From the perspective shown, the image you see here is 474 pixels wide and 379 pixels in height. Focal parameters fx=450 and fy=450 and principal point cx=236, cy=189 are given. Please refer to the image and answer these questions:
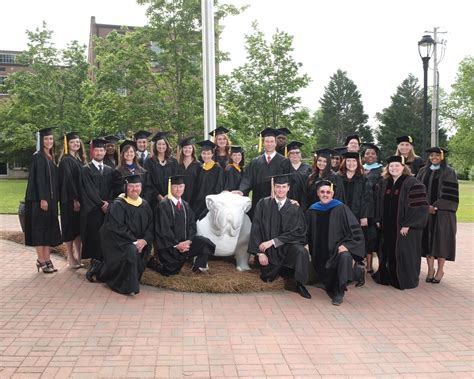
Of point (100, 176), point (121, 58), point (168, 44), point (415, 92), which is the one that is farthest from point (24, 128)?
point (415, 92)

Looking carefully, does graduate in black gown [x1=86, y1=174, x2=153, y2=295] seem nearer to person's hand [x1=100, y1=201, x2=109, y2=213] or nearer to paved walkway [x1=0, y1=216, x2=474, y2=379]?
paved walkway [x1=0, y1=216, x2=474, y2=379]

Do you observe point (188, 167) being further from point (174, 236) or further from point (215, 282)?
point (215, 282)

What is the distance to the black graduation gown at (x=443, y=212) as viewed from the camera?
22.7 feet

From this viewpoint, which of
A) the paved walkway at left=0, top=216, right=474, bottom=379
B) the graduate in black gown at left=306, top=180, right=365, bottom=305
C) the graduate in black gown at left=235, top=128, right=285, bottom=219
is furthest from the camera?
the graduate in black gown at left=235, top=128, right=285, bottom=219

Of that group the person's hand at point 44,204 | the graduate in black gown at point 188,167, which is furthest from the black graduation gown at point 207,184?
the person's hand at point 44,204

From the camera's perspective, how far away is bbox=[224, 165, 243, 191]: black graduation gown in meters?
7.85

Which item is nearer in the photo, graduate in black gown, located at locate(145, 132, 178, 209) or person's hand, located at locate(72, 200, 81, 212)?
person's hand, located at locate(72, 200, 81, 212)

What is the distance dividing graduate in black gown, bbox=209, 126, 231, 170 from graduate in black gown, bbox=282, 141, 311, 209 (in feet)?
3.88

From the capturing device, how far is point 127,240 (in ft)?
20.7

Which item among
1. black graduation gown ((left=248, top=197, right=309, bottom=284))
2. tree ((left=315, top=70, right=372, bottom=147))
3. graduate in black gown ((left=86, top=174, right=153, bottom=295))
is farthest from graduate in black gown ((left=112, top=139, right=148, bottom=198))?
tree ((left=315, top=70, right=372, bottom=147))

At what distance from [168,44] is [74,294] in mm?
10758

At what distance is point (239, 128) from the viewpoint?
16.4m

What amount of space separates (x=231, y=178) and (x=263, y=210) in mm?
1393

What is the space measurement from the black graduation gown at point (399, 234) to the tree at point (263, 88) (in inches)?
387
